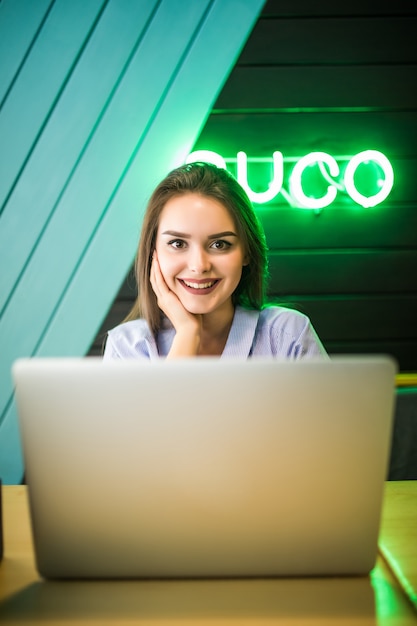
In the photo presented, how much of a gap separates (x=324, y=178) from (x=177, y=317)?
4.33 feet

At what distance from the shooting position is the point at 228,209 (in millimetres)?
1989

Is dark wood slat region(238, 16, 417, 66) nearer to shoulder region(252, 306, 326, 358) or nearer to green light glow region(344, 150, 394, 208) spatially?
green light glow region(344, 150, 394, 208)

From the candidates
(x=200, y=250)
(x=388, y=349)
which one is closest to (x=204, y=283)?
(x=200, y=250)

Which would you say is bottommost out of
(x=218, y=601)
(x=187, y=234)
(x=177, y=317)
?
(x=218, y=601)

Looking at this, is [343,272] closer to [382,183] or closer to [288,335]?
[382,183]

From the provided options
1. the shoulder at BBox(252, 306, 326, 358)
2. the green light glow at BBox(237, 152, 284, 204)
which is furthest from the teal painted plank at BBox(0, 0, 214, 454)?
the shoulder at BBox(252, 306, 326, 358)

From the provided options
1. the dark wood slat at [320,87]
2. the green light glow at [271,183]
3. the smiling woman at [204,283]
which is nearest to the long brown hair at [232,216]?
the smiling woman at [204,283]

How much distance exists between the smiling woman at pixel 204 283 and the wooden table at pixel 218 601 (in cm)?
104

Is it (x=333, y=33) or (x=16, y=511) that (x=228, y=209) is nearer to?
(x=16, y=511)

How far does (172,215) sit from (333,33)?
1.60 meters

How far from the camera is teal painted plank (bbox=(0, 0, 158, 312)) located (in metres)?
2.95

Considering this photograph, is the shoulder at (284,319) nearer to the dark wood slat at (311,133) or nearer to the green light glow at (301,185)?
the green light glow at (301,185)

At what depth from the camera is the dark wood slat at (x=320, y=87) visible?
297 centimetres

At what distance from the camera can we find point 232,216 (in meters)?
1.99
